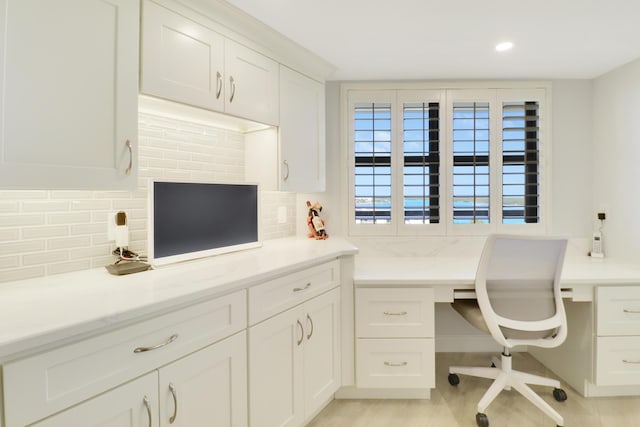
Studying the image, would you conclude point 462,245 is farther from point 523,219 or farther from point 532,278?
point 532,278

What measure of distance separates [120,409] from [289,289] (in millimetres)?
807

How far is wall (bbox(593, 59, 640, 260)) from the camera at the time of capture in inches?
93.8

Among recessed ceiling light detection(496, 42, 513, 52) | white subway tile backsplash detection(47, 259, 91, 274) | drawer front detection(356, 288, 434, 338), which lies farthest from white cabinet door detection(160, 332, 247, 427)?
recessed ceiling light detection(496, 42, 513, 52)

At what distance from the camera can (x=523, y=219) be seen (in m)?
2.74

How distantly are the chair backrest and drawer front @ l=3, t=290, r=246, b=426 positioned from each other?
4.70 ft

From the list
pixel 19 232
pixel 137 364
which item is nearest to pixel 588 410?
pixel 137 364

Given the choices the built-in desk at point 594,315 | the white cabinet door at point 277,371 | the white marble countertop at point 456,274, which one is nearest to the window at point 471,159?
the white marble countertop at point 456,274

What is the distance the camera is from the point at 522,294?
1.91 m

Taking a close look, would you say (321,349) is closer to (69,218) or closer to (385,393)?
(385,393)

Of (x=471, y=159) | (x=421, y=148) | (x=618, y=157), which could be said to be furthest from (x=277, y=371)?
(x=618, y=157)

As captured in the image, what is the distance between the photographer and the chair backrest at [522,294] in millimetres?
1869

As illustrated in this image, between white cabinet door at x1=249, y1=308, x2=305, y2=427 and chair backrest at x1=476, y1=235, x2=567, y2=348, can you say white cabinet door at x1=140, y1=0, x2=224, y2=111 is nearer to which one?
white cabinet door at x1=249, y1=308, x2=305, y2=427

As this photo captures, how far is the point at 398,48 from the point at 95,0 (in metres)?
1.64

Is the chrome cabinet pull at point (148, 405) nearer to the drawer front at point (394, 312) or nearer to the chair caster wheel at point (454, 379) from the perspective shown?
the drawer front at point (394, 312)
